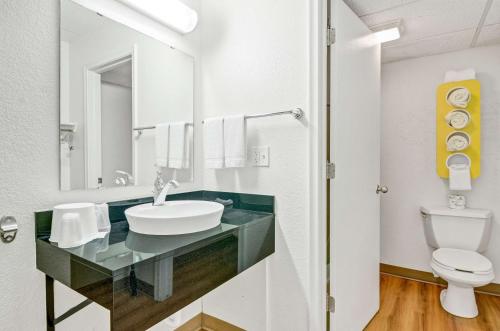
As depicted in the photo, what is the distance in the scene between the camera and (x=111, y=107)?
1338 millimetres

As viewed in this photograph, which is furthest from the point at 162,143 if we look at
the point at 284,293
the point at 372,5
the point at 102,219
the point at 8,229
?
the point at 372,5

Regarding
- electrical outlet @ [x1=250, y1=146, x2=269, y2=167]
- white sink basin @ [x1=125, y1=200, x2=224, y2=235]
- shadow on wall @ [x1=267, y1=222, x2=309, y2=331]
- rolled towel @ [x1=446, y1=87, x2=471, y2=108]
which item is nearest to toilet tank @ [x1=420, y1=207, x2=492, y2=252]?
rolled towel @ [x1=446, y1=87, x2=471, y2=108]

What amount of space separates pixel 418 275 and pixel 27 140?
122 inches

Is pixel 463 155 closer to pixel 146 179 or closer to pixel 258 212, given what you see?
pixel 258 212

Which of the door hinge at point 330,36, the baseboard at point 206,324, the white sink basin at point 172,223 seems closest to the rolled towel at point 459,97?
the door hinge at point 330,36

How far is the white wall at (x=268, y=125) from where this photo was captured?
141 centimetres

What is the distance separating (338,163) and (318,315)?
78cm

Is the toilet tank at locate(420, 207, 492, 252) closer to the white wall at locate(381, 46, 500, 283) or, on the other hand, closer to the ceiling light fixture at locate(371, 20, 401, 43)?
the white wall at locate(381, 46, 500, 283)

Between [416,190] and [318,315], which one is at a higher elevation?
[416,190]

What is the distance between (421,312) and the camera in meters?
2.05

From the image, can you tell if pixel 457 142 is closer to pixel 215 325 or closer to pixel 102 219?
pixel 215 325

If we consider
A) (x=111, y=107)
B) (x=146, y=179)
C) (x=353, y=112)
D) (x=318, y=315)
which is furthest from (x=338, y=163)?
(x=111, y=107)

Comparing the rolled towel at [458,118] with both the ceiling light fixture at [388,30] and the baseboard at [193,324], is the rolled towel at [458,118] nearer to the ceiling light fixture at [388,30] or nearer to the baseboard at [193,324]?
the ceiling light fixture at [388,30]

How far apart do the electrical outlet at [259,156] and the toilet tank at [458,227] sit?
5.68 ft
